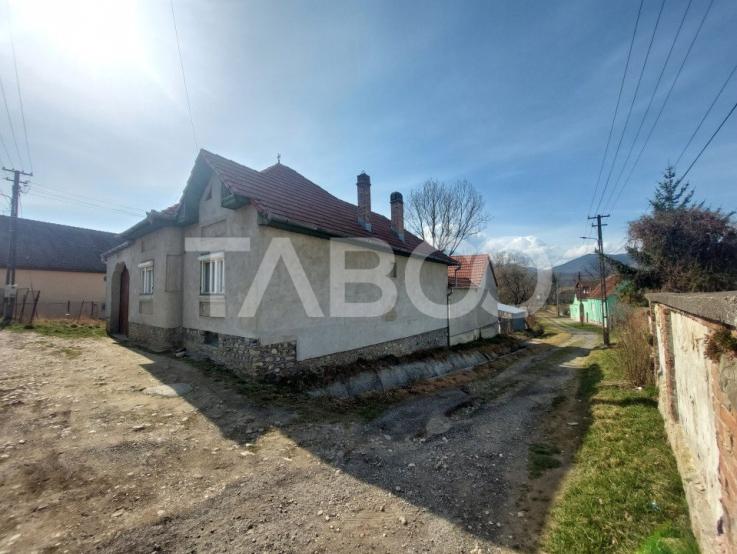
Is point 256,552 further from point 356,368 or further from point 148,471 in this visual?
point 356,368

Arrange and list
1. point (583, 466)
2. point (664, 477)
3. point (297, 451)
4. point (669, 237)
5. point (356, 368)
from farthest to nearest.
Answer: point (669, 237) < point (356, 368) < point (297, 451) < point (583, 466) < point (664, 477)

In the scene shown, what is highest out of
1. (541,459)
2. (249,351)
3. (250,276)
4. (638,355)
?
(250,276)

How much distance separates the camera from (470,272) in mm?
22281

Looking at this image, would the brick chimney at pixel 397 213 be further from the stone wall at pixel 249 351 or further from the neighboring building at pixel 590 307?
the neighboring building at pixel 590 307

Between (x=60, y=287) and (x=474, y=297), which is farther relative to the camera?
(x=60, y=287)

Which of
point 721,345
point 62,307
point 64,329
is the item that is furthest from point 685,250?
point 62,307

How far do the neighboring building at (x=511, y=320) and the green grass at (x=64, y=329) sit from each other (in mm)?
25569

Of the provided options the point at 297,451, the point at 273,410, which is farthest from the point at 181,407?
the point at 297,451

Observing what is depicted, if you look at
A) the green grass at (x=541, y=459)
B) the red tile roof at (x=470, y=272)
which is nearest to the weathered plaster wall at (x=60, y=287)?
the red tile roof at (x=470, y=272)

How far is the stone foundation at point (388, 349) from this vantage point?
9.71m

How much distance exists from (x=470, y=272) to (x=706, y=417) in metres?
19.4

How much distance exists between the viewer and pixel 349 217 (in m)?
12.6

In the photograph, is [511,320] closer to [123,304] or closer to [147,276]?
[147,276]

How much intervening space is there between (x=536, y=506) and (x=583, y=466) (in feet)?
4.97
